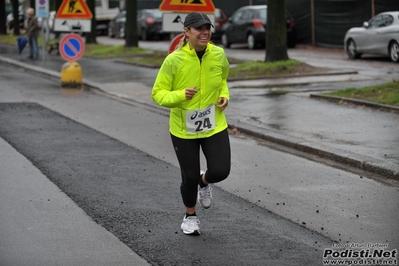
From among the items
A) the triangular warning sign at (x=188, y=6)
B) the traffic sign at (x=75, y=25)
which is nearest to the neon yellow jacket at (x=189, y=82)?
the triangular warning sign at (x=188, y=6)

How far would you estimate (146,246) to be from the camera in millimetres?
7121

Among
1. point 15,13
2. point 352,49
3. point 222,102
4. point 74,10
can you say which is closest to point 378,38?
point 352,49

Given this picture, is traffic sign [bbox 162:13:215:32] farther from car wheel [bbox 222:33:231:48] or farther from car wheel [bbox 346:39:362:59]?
car wheel [bbox 222:33:231:48]

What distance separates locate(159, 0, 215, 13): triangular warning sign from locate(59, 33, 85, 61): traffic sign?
6690 millimetres

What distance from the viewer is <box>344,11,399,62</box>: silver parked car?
26.3 meters

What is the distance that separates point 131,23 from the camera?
33.2 meters

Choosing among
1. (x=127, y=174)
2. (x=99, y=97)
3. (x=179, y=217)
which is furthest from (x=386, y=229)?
(x=99, y=97)

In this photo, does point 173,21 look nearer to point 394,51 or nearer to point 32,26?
point 394,51

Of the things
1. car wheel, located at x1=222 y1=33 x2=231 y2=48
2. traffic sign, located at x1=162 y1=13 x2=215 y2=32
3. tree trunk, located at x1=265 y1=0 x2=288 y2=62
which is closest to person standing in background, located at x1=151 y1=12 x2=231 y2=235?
traffic sign, located at x1=162 y1=13 x2=215 y2=32

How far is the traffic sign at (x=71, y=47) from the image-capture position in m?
22.5

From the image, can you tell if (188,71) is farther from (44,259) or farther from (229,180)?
(229,180)

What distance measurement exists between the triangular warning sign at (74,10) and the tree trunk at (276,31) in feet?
15.0

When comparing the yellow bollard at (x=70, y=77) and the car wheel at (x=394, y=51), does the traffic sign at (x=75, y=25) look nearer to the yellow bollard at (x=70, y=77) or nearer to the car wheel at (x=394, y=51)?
the yellow bollard at (x=70, y=77)

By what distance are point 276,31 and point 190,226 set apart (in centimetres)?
1620
